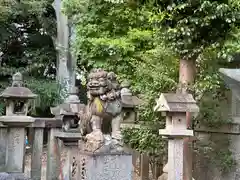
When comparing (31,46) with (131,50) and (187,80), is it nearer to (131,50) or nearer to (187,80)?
(131,50)

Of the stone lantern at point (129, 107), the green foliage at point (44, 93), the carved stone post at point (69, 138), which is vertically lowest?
the carved stone post at point (69, 138)

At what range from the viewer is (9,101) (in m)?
6.75

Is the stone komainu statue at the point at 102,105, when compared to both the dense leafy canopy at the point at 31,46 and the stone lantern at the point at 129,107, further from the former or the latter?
the dense leafy canopy at the point at 31,46

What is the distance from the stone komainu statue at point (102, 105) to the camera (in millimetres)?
5668

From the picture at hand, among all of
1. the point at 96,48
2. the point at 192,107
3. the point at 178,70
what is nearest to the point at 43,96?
the point at 96,48

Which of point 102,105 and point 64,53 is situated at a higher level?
point 64,53

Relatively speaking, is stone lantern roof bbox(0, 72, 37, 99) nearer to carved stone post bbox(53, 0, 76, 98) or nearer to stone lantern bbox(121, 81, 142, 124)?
stone lantern bbox(121, 81, 142, 124)

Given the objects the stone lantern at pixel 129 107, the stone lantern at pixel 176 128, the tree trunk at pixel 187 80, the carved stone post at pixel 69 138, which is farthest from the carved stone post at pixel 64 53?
the stone lantern at pixel 176 128

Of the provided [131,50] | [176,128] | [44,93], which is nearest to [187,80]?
[176,128]

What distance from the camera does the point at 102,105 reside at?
5727 mm

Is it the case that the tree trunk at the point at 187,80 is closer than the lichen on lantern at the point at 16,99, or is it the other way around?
the lichen on lantern at the point at 16,99

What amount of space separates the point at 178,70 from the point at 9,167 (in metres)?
→ 4.59

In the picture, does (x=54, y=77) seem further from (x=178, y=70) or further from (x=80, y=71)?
(x=178, y=70)

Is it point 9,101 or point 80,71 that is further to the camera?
point 80,71
